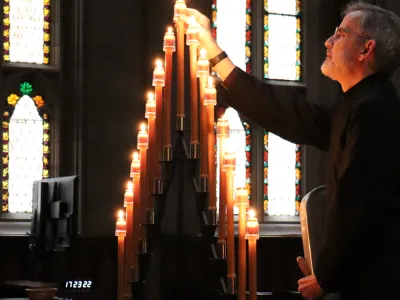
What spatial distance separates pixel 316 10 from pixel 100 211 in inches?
124

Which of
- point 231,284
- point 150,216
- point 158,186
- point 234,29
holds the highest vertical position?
point 234,29

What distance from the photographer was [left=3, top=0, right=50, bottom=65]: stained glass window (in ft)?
25.5

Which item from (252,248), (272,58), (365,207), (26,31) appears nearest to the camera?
(365,207)

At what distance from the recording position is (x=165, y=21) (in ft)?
25.6

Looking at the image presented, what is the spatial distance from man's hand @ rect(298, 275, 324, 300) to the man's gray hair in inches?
23.2

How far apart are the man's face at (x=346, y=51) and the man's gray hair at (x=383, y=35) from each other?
27mm

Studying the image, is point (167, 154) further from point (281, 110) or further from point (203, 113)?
point (281, 110)

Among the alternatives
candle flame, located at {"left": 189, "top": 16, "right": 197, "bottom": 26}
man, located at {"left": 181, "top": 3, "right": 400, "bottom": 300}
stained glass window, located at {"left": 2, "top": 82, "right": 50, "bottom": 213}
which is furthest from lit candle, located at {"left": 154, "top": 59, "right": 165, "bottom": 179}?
stained glass window, located at {"left": 2, "top": 82, "right": 50, "bottom": 213}

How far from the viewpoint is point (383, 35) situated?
2338 mm

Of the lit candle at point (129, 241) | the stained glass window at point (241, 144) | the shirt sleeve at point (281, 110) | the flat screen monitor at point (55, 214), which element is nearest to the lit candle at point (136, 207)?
the lit candle at point (129, 241)

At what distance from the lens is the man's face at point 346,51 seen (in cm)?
235

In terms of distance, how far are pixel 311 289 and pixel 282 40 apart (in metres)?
6.91

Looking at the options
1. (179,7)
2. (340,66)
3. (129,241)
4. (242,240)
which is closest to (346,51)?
(340,66)

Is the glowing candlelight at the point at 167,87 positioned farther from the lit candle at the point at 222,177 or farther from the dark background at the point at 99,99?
the dark background at the point at 99,99
